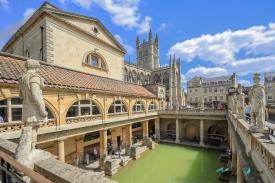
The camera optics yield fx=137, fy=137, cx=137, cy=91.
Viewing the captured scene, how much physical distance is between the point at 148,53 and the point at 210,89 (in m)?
36.6

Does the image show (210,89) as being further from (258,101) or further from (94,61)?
(258,101)

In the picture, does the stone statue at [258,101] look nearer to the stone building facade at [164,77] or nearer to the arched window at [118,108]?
the arched window at [118,108]

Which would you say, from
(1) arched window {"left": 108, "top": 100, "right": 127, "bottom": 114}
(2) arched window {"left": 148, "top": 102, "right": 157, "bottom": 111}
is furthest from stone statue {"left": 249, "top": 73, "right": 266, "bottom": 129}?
(2) arched window {"left": 148, "top": 102, "right": 157, "bottom": 111}

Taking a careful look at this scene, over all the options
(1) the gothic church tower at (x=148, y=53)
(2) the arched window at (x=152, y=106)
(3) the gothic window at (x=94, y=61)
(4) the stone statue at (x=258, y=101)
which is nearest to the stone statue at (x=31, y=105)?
(4) the stone statue at (x=258, y=101)

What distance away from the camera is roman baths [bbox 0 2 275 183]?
3.38m

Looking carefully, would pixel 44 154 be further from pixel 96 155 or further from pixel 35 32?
pixel 35 32

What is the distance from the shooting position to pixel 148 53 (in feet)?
233

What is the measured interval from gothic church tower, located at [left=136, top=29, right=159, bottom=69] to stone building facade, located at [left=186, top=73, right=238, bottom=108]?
2544cm

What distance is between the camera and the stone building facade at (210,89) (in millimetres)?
43125

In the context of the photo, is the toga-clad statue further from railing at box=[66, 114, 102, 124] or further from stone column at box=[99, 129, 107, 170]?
stone column at box=[99, 129, 107, 170]

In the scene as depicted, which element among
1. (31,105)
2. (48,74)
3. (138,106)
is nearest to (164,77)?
(138,106)

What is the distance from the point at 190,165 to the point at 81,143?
12.0m

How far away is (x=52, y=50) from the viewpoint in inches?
544

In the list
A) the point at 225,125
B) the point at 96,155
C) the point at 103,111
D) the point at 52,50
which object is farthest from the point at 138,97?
the point at 225,125
